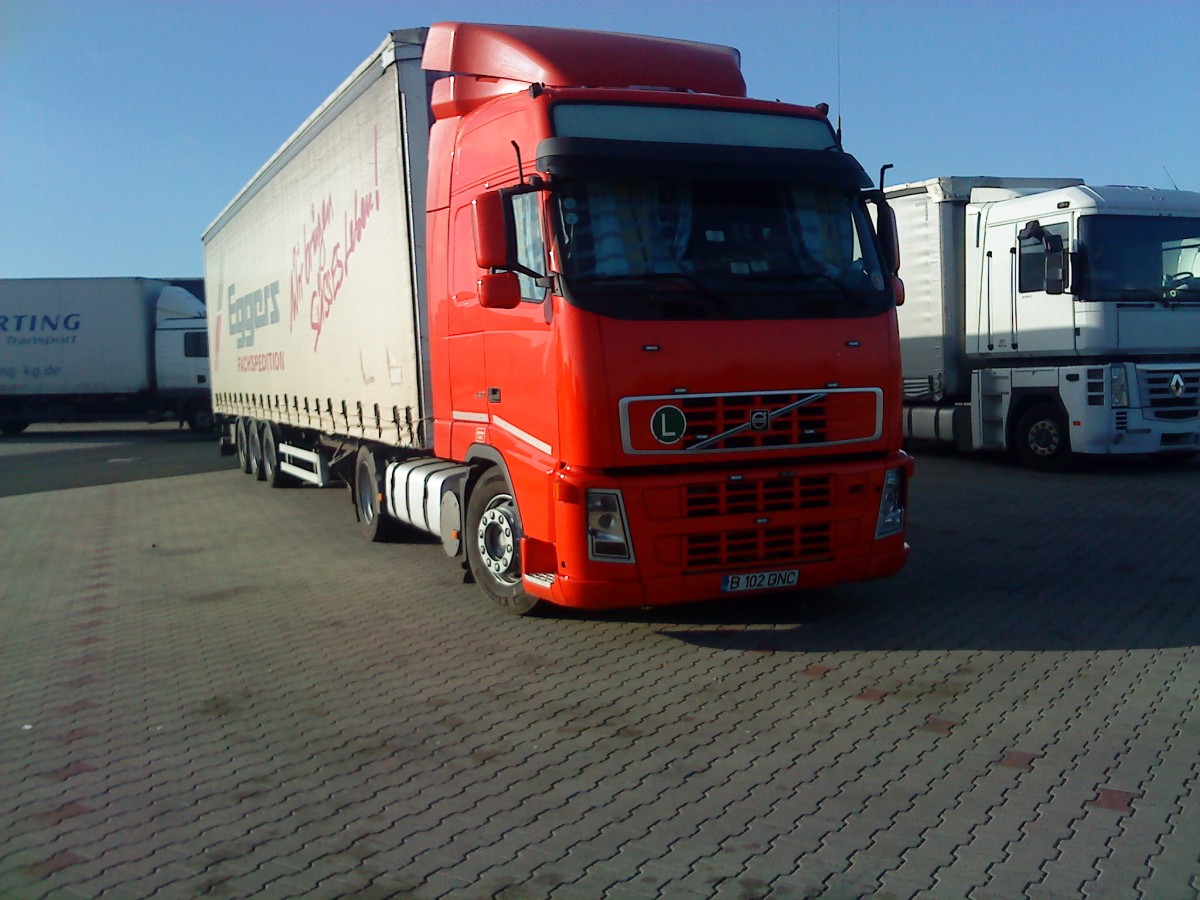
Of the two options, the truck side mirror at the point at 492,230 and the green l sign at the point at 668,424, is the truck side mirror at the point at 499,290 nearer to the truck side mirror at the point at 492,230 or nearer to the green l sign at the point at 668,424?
the truck side mirror at the point at 492,230

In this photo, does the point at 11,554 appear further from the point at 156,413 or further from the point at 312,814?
the point at 156,413

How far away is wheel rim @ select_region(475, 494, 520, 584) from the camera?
748 cm

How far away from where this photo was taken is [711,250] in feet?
22.1

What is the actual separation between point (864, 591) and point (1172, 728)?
3.20m

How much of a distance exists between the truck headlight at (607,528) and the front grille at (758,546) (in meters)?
0.38

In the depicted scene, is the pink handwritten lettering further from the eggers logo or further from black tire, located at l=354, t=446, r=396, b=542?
black tire, located at l=354, t=446, r=396, b=542

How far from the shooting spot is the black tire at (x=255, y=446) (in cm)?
1756

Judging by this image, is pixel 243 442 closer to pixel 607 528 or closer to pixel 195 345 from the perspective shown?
pixel 195 345

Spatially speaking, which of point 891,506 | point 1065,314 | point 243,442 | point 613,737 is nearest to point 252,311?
point 243,442

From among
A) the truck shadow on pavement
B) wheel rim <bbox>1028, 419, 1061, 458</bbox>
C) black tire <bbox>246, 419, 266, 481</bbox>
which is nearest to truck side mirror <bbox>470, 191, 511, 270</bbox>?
the truck shadow on pavement

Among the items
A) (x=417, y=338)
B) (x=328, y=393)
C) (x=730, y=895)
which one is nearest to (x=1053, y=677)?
(x=730, y=895)

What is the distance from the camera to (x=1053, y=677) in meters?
6.01

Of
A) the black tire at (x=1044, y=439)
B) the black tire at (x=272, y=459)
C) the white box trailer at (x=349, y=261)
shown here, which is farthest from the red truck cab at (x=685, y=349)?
the black tire at (x=272, y=459)

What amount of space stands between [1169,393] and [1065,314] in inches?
60.9
